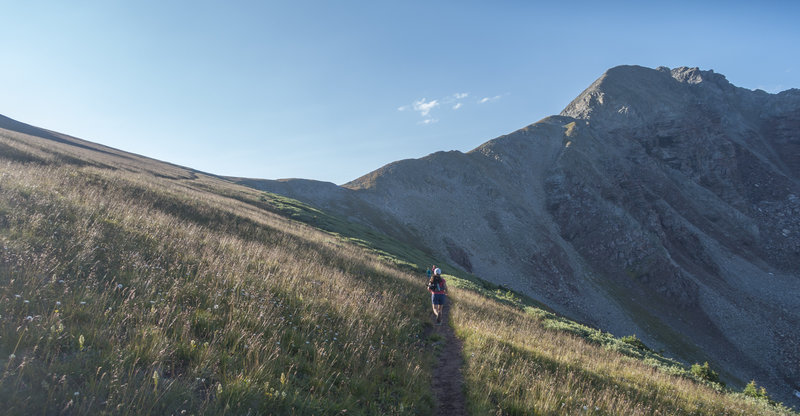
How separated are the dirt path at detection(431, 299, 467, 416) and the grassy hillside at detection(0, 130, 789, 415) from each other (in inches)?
7.8

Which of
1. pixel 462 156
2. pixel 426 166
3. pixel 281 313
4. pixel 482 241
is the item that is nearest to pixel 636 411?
pixel 281 313

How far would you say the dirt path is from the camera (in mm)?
5859

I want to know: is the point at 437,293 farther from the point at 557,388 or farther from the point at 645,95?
the point at 645,95

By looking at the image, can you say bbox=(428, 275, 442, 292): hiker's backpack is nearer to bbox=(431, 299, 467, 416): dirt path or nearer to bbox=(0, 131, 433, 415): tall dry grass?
bbox=(431, 299, 467, 416): dirt path

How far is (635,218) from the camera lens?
7869 cm

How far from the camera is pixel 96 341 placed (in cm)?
373

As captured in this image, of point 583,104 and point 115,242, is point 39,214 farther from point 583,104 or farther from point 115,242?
point 583,104

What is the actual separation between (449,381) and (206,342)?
481 cm

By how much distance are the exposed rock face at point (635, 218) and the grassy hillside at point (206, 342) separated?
5030cm

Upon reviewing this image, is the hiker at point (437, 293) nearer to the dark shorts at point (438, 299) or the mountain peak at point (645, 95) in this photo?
the dark shorts at point (438, 299)

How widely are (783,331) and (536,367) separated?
83368 millimetres

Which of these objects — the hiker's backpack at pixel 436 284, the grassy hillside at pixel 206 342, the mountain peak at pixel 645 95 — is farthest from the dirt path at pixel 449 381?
the mountain peak at pixel 645 95

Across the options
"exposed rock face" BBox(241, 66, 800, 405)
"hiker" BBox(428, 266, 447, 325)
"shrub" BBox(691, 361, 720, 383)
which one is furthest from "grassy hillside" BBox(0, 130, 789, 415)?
"exposed rock face" BBox(241, 66, 800, 405)

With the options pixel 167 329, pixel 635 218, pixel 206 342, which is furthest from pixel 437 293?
pixel 635 218
